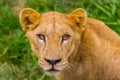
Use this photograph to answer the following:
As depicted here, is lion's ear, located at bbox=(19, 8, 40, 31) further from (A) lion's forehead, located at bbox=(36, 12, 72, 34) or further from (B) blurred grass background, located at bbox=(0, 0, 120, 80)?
(B) blurred grass background, located at bbox=(0, 0, 120, 80)

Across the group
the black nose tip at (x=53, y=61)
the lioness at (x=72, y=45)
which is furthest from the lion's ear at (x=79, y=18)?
the black nose tip at (x=53, y=61)

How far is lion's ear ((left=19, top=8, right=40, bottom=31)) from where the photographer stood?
16.3 feet

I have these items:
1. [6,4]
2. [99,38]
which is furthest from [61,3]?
[99,38]

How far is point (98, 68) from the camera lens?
513 cm

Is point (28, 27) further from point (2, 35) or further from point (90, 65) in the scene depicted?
point (2, 35)

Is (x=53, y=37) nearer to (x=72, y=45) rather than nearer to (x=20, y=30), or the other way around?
(x=72, y=45)

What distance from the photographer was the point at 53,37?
15.5ft

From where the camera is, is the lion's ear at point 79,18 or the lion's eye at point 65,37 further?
the lion's ear at point 79,18

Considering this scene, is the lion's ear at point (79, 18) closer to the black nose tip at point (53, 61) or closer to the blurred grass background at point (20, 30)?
the black nose tip at point (53, 61)

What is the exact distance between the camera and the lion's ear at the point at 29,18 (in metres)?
4.96

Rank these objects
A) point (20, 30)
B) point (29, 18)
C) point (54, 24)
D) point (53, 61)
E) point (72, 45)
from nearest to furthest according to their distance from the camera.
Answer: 1. point (53, 61)
2. point (54, 24)
3. point (72, 45)
4. point (29, 18)
5. point (20, 30)


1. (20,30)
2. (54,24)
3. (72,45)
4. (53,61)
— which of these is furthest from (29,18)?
(20,30)

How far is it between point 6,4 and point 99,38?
6.78 feet

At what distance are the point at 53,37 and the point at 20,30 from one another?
201 centimetres
